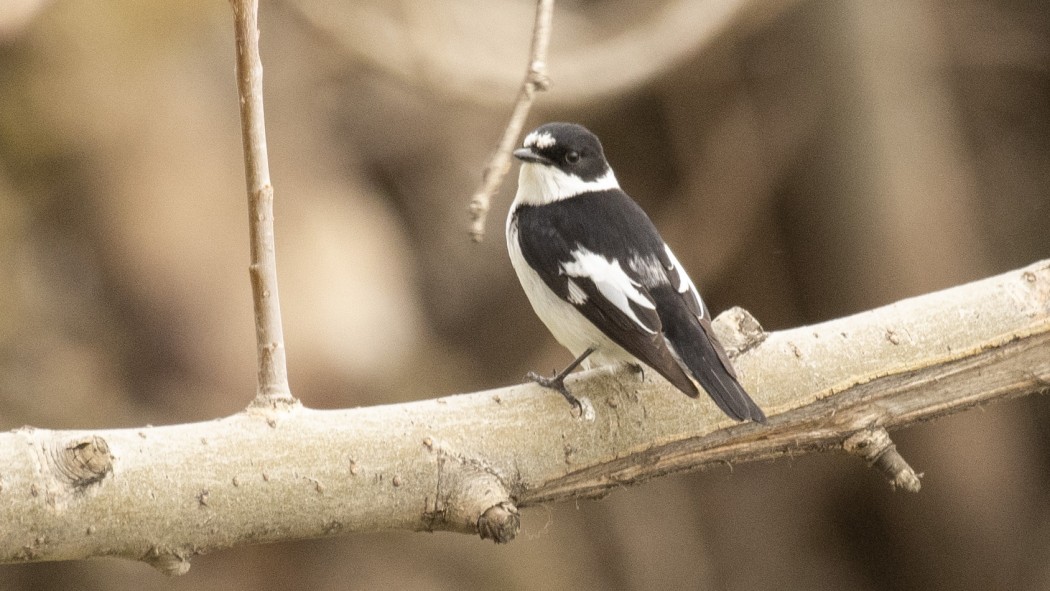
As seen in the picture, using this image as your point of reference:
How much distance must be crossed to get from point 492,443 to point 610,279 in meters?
0.68

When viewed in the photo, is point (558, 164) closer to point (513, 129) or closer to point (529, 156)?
point (529, 156)

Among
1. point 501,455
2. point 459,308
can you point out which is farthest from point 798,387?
point 459,308

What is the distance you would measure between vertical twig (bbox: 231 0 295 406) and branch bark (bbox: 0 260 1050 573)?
81 mm

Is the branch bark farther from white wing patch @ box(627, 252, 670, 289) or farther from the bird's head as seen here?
the bird's head

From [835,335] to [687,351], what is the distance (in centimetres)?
34

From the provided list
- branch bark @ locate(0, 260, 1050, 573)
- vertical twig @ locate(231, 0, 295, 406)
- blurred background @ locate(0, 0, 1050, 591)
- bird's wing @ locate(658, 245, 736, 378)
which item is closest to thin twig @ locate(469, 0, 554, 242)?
vertical twig @ locate(231, 0, 295, 406)

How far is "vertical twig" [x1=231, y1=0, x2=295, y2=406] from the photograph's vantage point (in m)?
2.03

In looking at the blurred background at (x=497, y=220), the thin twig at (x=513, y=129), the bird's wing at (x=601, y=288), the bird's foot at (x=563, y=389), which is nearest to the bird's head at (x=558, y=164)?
the bird's wing at (x=601, y=288)

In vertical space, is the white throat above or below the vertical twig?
above

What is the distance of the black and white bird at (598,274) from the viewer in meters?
2.63

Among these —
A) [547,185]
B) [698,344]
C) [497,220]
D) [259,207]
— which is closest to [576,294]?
[698,344]

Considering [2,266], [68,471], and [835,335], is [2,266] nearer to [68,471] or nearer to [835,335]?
[68,471]

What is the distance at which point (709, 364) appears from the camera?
252cm

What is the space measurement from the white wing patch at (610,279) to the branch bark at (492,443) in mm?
181
